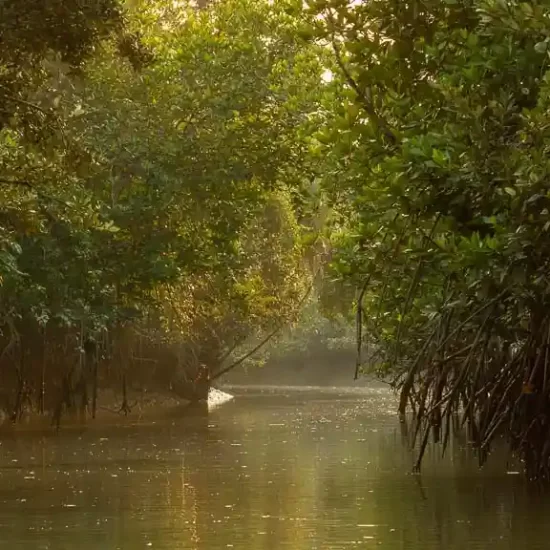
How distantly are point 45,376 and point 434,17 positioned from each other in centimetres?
1774

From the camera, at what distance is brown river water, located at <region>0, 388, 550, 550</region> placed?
11883mm

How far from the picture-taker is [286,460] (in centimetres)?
2100

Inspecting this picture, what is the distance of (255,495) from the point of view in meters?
15.6

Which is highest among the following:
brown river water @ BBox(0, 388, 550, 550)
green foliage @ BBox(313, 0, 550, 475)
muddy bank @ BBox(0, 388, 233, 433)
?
green foliage @ BBox(313, 0, 550, 475)

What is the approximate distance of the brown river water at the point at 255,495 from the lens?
11.9 metres

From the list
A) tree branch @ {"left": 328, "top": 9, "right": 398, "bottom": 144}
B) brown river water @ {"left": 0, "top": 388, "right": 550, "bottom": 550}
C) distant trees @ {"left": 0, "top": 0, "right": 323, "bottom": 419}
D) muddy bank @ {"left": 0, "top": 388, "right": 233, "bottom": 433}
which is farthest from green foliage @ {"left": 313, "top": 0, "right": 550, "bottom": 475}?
muddy bank @ {"left": 0, "top": 388, "right": 233, "bottom": 433}

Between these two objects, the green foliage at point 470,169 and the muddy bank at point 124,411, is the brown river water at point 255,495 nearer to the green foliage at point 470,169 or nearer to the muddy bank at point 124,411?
the green foliage at point 470,169

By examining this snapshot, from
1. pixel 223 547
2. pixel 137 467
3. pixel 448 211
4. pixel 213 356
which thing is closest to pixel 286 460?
pixel 137 467

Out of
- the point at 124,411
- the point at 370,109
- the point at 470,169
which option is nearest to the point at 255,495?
the point at 370,109

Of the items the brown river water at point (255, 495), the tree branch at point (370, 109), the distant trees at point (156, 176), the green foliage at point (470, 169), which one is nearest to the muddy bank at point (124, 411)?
the distant trees at point (156, 176)

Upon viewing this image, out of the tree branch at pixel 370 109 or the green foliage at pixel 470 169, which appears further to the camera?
the tree branch at pixel 370 109

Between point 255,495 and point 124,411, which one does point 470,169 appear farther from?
point 124,411

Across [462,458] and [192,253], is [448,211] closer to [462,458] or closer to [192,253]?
[462,458]

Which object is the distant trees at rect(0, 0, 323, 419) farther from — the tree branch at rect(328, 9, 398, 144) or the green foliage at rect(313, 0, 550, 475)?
the green foliage at rect(313, 0, 550, 475)
